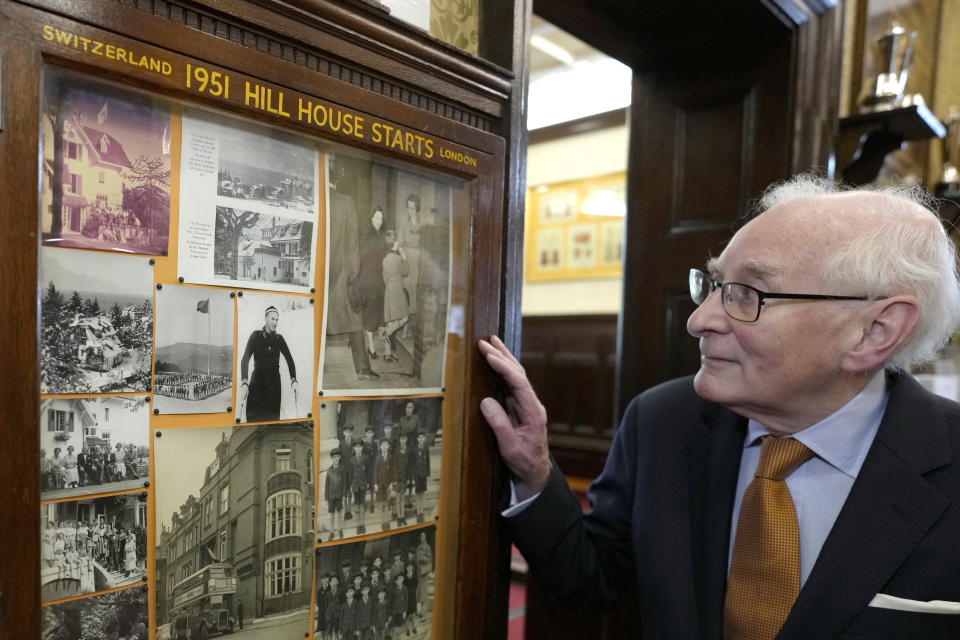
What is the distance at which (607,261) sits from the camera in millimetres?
6387

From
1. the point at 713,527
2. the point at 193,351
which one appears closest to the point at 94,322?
the point at 193,351

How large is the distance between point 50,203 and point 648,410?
1219 millimetres

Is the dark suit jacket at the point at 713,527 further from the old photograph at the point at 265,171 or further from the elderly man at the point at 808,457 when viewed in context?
the old photograph at the point at 265,171

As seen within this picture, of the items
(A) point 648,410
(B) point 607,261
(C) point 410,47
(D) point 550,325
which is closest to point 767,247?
(A) point 648,410

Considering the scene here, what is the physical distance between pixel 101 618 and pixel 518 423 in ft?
2.27

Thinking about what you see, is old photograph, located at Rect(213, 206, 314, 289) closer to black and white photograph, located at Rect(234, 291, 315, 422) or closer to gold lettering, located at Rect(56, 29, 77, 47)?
black and white photograph, located at Rect(234, 291, 315, 422)

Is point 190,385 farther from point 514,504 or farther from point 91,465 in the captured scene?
point 514,504

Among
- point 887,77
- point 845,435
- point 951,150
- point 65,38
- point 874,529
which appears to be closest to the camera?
point 65,38

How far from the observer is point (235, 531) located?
815 millimetres

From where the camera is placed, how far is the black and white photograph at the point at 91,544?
2.15ft

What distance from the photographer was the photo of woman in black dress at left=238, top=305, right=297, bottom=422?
0.81 metres

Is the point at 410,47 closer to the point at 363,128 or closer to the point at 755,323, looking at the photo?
the point at 363,128

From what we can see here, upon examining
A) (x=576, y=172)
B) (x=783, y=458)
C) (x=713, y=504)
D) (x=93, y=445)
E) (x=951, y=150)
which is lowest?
(x=713, y=504)

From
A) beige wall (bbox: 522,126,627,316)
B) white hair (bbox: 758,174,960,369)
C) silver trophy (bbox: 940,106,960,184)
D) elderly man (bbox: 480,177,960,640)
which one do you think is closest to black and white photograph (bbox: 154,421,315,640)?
elderly man (bbox: 480,177,960,640)
